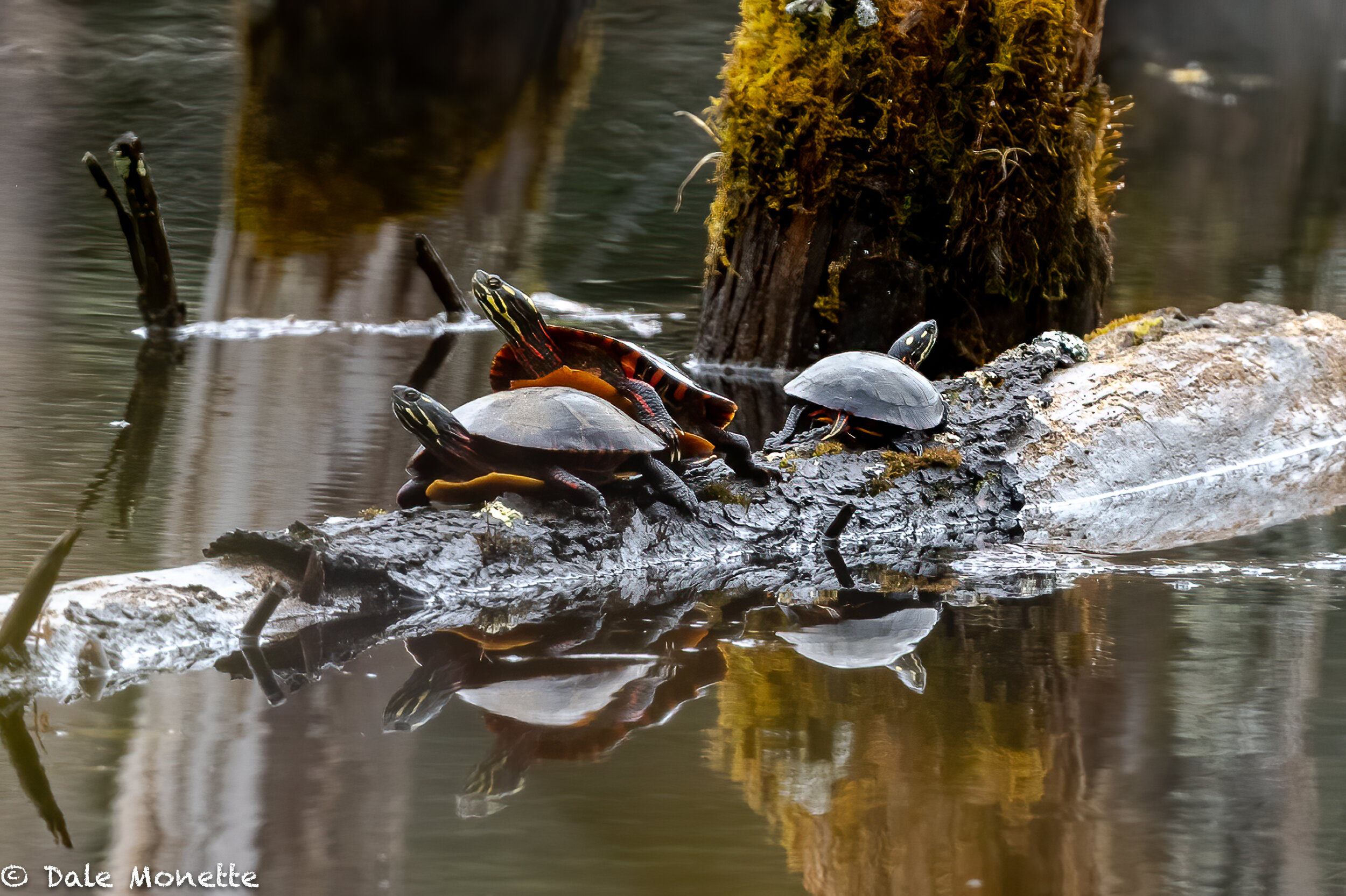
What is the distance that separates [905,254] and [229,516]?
13.0 ft

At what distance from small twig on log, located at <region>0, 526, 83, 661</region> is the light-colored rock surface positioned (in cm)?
294

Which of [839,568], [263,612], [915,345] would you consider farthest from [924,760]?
[915,345]

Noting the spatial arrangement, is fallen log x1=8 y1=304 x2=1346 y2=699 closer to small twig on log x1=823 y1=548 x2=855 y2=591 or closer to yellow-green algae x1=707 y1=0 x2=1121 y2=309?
small twig on log x1=823 y1=548 x2=855 y2=591

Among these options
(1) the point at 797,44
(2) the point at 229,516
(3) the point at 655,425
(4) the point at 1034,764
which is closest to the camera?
(4) the point at 1034,764

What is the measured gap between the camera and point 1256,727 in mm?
2465

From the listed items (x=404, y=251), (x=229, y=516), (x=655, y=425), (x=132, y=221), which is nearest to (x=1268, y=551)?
(x=655, y=425)

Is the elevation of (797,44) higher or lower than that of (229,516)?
higher

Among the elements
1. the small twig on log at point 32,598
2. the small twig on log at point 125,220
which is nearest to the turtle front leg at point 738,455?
the small twig on log at point 32,598

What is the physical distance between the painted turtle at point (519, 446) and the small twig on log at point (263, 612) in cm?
59

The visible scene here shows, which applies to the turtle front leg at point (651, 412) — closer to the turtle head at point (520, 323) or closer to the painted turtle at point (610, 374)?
the painted turtle at point (610, 374)

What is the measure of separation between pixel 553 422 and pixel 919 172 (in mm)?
3883

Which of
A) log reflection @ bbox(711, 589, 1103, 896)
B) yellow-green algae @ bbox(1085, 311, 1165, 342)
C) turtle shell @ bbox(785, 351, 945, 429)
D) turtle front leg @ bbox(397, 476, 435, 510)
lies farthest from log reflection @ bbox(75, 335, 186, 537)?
yellow-green algae @ bbox(1085, 311, 1165, 342)

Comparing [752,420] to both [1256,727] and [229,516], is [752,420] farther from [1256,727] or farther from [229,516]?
[1256,727]

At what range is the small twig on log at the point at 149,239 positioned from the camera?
650 centimetres
